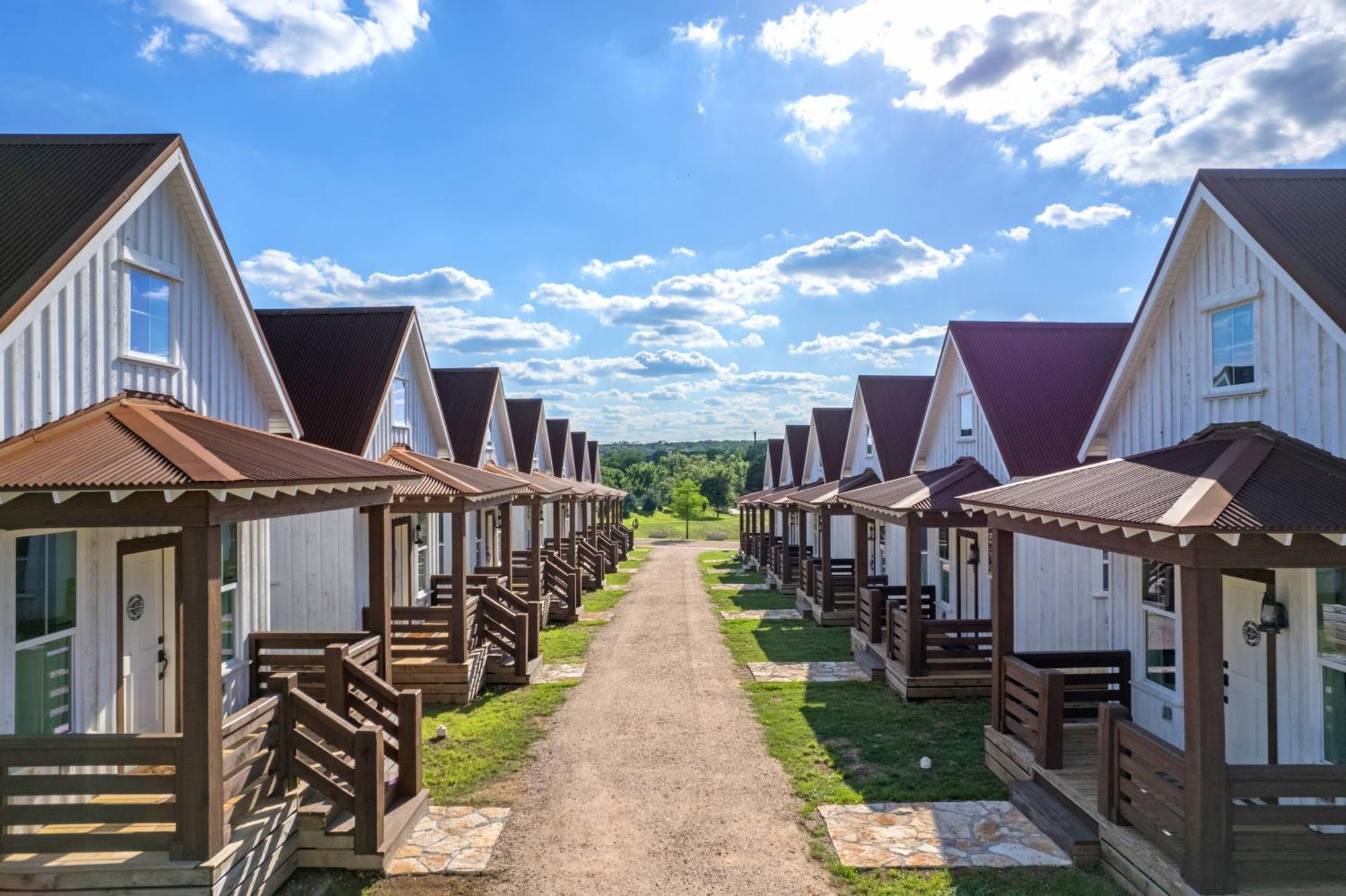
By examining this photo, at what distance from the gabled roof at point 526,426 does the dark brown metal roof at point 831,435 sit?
33.9 ft

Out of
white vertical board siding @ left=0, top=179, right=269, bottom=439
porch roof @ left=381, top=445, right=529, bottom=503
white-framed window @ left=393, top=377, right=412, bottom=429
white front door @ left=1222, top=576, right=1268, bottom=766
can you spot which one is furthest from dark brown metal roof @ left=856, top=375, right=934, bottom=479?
white vertical board siding @ left=0, top=179, right=269, bottom=439

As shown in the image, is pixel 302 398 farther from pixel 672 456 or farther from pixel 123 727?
pixel 672 456

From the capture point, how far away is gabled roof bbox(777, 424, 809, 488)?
109 ft

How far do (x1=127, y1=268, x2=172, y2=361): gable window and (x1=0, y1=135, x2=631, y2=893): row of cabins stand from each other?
0.03 meters

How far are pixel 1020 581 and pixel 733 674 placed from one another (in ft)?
16.7

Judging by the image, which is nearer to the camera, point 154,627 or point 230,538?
point 154,627

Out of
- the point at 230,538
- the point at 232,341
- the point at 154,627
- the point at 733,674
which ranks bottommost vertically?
the point at 733,674

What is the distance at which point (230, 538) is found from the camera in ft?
30.8

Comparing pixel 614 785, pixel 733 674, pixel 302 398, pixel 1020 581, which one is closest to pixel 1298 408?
pixel 1020 581

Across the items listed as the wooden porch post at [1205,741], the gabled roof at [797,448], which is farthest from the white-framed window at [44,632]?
the gabled roof at [797,448]

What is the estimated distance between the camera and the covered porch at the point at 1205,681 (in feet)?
18.1

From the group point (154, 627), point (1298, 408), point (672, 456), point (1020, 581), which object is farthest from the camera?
point (672, 456)

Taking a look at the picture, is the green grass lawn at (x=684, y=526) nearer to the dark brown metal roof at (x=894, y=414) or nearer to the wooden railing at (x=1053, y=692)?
the dark brown metal roof at (x=894, y=414)

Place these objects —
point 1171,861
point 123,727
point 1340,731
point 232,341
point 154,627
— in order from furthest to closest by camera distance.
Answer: point 232,341, point 154,627, point 123,727, point 1340,731, point 1171,861
